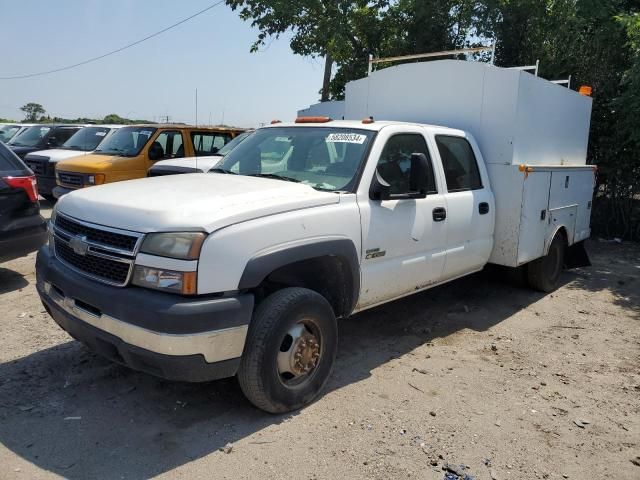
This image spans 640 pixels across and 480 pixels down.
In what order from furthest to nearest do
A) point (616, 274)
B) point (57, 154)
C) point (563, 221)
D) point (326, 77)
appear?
point (326, 77)
point (57, 154)
point (616, 274)
point (563, 221)

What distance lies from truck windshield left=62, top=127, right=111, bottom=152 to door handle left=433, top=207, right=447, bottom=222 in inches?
403

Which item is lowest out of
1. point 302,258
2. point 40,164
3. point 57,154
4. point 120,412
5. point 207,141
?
point 120,412

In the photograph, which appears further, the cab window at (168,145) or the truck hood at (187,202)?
the cab window at (168,145)

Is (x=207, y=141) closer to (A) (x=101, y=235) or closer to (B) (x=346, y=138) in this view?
(B) (x=346, y=138)

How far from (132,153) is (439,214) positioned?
23.8 ft

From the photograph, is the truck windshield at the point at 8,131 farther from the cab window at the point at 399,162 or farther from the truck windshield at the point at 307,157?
the cab window at the point at 399,162

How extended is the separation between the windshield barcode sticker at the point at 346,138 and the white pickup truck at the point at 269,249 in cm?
2

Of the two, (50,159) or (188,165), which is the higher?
(188,165)

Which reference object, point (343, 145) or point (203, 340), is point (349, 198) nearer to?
point (343, 145)

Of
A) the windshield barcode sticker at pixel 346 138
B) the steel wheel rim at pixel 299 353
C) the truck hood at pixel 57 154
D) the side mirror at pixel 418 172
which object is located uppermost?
the windshield barcode sticker at pixel 346 138

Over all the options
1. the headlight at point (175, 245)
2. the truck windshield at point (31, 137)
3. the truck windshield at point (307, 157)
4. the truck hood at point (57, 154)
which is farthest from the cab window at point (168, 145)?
the headlight at point (175, 245)

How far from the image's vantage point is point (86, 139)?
43.0ft

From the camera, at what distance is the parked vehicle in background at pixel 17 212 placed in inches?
222

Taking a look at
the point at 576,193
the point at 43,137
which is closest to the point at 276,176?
the point at 576,193
